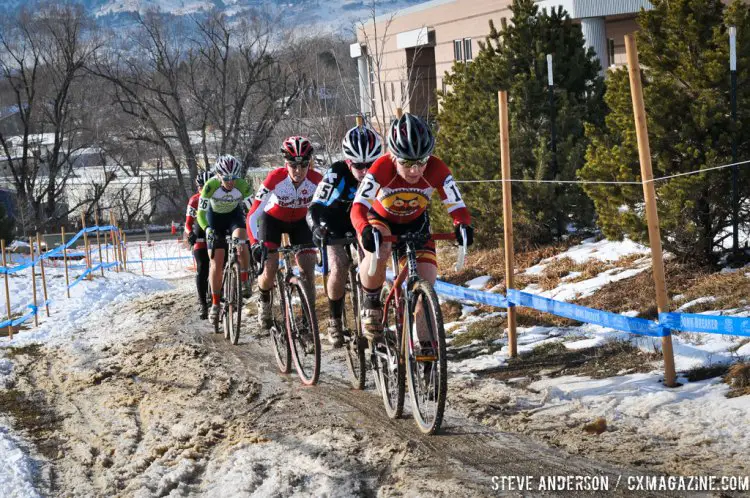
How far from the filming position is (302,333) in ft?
26.8

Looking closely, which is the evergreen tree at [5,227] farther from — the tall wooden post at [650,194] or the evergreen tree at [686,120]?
the tall wooden post at [650,194]

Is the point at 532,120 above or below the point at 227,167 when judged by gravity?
above

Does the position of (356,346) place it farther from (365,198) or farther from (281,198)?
(281,198)

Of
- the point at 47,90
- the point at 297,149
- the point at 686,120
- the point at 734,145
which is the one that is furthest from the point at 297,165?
the point at 47,90

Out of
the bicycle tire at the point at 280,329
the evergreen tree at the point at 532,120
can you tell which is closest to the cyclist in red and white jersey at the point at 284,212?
the bicycle tire at the point at 280,329

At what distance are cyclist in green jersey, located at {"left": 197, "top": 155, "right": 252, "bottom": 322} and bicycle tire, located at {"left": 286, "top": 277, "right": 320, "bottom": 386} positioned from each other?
279 cm

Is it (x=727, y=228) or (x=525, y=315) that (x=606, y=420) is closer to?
(x=525, y=315)

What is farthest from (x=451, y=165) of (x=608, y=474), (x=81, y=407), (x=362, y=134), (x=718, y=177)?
(x=608, y=474)

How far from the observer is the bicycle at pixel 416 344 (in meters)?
5.75

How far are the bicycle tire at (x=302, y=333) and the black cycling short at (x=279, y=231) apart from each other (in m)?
0.99

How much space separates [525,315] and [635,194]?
1.83m

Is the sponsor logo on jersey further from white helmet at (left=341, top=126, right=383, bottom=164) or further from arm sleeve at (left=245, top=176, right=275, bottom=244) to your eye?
arm sleeve at (left=245, top=176, right=275, bottom=244)

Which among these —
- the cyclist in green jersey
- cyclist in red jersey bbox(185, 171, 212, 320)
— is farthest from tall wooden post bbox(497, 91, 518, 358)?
cyclist in red jersey bbox(185, 171, 212, 320)

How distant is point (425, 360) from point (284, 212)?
3.80m
